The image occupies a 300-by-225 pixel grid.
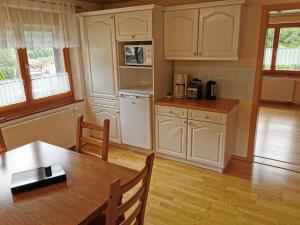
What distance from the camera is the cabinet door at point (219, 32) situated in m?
2.54

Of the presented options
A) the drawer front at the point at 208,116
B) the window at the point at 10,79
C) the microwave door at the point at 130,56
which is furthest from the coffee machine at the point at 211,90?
the window at the point at 10,79

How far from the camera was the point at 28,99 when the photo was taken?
300 centimetres

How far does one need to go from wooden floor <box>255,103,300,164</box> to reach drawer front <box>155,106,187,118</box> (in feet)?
4.35

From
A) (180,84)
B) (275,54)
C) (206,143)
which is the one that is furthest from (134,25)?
(275,54)

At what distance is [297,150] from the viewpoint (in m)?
3.40

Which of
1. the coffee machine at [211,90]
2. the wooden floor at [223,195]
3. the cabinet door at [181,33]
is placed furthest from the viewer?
the coffee machine at [211,90]

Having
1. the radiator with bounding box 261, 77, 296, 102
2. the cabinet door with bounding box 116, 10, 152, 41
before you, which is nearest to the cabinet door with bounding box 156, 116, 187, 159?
the cabinet door with bounding box 116, 10, 152, 41

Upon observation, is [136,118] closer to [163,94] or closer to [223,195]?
[163,94]

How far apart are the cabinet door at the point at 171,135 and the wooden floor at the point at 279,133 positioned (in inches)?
46.1

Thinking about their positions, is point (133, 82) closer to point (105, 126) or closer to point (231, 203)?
point (105, 126)

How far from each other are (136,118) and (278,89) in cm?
436

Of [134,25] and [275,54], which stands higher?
[134,25]

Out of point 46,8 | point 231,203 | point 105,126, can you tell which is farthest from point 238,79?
point 46,8

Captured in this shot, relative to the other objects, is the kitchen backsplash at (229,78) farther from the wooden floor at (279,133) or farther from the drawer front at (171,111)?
the wooden floor at (279,133)
